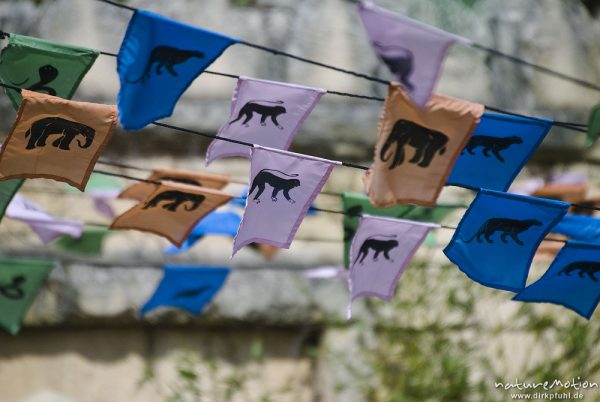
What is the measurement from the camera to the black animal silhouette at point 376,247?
152 inches

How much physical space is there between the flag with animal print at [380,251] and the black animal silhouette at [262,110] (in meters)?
0.53

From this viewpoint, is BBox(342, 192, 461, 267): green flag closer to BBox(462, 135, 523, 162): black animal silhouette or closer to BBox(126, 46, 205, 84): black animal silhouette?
BBox(462, 135, 523, 162): black animal silhouette

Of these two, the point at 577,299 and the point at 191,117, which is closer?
the point at 577,299

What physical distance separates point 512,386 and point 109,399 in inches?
82.8

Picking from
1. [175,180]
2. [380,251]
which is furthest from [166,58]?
[380,251]

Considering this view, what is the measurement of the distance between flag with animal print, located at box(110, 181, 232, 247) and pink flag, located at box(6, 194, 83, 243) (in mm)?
526

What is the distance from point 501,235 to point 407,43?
0.93 meters

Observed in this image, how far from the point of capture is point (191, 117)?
224 inches

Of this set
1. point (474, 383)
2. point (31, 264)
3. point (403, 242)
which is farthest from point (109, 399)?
point (403, 242)

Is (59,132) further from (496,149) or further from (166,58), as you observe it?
(496,149)

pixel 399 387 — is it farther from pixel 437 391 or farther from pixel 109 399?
pixel 109 399

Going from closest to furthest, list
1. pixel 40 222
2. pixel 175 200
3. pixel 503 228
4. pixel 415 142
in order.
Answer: pixel 415 142
pixel 503 228
pixel 175 200
pixel 40 222

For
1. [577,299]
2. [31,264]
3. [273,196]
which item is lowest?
[31,264]

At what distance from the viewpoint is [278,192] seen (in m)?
3.55
